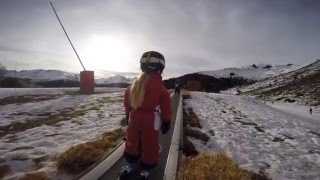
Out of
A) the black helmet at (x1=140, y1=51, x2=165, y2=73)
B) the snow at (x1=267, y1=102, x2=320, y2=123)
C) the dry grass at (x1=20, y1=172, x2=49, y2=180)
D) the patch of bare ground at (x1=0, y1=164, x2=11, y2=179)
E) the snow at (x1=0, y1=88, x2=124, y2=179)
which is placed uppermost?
the black helmet at (x1=140, y1=51, x2=165, y2=73)

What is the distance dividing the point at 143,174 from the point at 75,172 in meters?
1.98

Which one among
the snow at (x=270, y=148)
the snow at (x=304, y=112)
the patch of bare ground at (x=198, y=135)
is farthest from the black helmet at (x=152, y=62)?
the snow at (x=304, y=112)

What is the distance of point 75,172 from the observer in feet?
22.4

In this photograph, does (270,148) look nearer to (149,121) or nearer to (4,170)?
(149,121)

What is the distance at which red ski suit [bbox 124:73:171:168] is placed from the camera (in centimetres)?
553

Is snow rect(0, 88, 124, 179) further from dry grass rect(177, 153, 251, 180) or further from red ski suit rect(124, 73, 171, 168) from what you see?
dry grass rect(177, 153, 251, 180)

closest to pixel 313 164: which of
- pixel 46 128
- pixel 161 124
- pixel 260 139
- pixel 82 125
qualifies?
pixel 260 139

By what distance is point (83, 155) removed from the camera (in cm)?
764

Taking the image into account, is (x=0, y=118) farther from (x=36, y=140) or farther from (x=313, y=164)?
(x=313, y=164)

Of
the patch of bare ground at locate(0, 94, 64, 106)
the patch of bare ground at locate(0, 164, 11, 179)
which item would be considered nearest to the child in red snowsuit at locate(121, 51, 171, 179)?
the patch of bare ground at locate(0, 164, 11, 179)

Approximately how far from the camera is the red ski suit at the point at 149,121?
5.53 meters

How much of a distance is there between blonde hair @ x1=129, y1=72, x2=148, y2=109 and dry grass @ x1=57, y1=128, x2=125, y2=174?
8.04ft

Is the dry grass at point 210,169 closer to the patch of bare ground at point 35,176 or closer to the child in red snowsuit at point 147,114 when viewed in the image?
the child in red snowsuit at point 147,114

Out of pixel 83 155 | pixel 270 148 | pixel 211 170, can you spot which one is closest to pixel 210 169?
pixel 211 170
